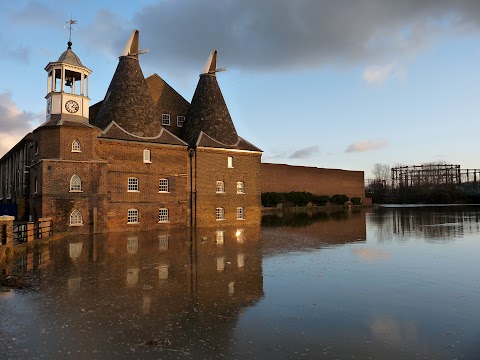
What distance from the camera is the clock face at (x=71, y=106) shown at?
25.6 metres

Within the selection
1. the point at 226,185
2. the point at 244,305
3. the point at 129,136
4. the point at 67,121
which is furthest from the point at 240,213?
the point at 244,305

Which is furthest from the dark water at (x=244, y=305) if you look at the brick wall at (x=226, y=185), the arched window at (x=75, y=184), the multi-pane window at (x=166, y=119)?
the multi-pane window at (x=166, y=119)

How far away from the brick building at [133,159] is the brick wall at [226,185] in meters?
0.08

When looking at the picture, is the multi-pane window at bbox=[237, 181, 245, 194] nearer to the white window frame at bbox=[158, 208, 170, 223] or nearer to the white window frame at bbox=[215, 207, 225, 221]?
the white window frame at bbox=[215, 207, 225, 221]

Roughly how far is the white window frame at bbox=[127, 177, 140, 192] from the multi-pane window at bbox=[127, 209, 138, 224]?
1409 millimetres

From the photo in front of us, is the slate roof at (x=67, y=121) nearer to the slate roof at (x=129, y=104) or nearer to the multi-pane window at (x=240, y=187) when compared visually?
the slate roof at (x=129, y=104)

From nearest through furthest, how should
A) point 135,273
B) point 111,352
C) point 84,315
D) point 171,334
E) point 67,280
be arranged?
point 111,352 → point 171,334 → point 84,315 → point 67,280 → point 135,273

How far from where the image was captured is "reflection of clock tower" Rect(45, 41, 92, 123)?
25.4 metres

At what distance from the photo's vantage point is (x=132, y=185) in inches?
1043

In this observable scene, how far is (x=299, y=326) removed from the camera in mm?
7344

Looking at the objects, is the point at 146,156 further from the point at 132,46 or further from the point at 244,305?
the point at 244,305

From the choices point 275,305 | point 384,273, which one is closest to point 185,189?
point 384,273

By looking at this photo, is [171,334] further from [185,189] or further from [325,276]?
[185,189]

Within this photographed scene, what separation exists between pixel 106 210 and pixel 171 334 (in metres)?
19.2
